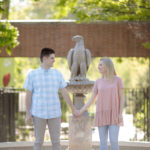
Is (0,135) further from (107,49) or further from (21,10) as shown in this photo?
(21,10)

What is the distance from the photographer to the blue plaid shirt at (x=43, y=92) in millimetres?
5363

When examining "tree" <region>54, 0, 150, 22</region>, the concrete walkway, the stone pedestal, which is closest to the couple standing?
the stone pedestal

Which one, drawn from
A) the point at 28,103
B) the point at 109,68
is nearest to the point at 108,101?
the point at 109,68

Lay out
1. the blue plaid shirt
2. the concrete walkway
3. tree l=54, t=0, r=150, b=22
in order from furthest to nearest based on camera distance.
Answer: tree l=54, t=0, r=150, b=22 < the concrete walkway < the blue plaid shirt

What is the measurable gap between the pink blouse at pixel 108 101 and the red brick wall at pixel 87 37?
6.68 meters

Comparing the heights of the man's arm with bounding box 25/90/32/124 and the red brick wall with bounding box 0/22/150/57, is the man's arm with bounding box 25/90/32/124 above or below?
below

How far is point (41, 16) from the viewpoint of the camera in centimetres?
4353

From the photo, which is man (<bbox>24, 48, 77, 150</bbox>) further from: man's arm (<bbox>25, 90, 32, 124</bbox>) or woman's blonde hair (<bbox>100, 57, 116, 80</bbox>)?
woman's blonde hair (<bbox>100, 57, 116, 80</bbox>)

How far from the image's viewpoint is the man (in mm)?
5367

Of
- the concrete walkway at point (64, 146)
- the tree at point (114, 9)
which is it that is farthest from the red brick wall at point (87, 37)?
the concrete walkway at point (64, 146)

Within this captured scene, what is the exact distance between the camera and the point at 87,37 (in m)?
→ 12.3

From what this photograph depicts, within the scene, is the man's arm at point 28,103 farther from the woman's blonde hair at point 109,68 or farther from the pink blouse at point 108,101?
the woman's blonde hair at point 109,68

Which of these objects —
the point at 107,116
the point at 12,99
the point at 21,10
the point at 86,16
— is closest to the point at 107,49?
the point at 86,16

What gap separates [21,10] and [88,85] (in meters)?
16.2
